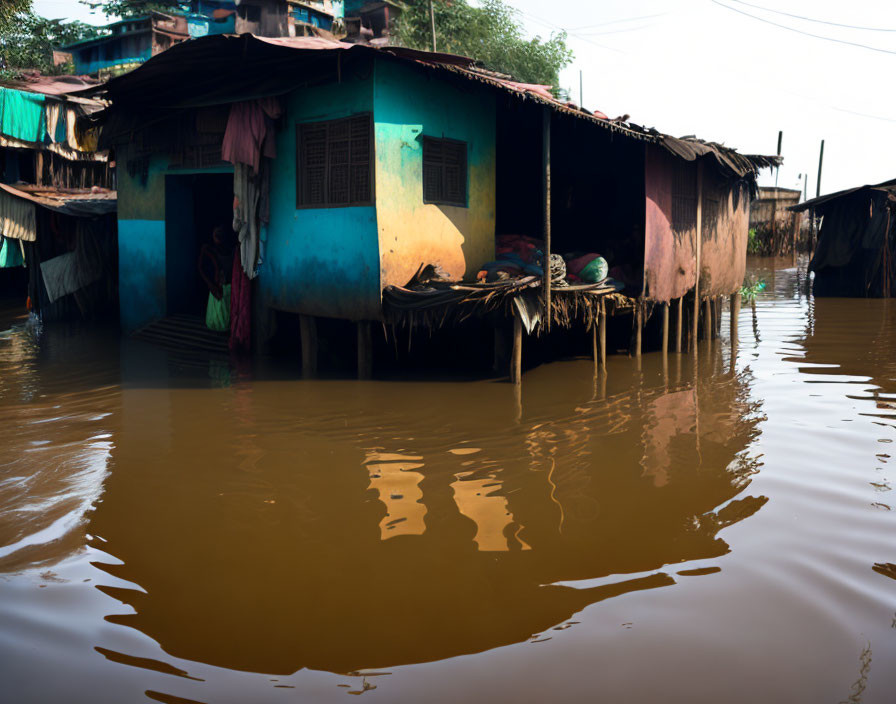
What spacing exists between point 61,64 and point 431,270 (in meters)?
33.1

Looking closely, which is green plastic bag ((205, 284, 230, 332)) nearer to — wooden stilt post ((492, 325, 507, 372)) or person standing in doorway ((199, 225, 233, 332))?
person standing in doorway ((199, 225, 233, 332))

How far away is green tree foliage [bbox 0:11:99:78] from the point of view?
1227 inches

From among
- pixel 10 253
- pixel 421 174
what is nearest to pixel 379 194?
pixel 421 174

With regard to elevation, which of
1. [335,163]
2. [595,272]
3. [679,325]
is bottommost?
[679,325]

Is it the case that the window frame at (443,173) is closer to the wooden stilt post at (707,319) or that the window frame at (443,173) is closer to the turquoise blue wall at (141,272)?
the turquoise blue wall at (141,272)

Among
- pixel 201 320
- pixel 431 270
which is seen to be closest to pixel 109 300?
pixel 201 320

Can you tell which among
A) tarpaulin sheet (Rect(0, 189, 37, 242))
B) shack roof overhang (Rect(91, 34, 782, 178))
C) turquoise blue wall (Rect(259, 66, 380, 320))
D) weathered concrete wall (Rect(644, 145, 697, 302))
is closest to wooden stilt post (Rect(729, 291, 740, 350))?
weathered concrete wall (Rect(644, 145, 697, 302))

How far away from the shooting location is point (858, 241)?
21859 mm

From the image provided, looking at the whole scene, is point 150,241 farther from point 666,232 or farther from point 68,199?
point 666,232

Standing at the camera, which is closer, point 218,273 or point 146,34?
point 218,273

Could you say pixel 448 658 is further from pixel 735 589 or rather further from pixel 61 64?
pixel 61 64

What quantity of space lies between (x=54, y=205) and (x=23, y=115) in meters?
4.47

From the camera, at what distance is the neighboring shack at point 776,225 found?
34969mm

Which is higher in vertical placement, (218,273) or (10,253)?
(10,253)
